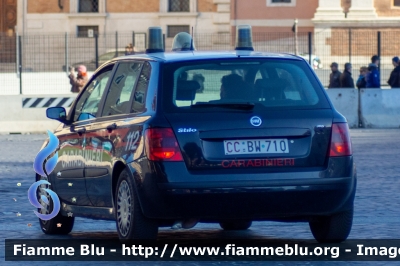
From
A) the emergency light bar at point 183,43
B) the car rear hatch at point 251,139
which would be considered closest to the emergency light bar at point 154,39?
the emergency light bar at point 183,43

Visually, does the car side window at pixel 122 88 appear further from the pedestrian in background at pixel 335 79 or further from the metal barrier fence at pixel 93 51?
the metal barrier fence at pixel 93 51

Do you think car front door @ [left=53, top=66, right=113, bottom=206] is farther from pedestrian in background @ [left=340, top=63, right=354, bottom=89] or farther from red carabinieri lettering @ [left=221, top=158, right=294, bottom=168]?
pedestrian in background @ [left=340, top=63, right=354, bottom=89]

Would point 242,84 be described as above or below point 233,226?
above

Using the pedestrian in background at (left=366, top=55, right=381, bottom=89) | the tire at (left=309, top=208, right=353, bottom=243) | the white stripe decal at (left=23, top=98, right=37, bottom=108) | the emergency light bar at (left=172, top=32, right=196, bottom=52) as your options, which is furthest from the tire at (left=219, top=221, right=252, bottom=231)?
the pedestrian in background at (left=366, top=55, right=381, bottom=89)

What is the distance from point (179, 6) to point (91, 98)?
1786 inches

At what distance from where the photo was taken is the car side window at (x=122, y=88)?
8500mm

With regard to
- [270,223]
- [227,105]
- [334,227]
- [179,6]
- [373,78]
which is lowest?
[270,223]

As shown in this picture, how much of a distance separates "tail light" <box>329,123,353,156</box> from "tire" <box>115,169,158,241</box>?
1384mm

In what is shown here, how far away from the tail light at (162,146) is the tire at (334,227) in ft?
4.30

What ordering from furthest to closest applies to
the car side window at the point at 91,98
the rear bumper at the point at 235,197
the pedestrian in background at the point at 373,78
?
the pedestrian in background at the point at 373,78
the car side window at the point at 91,98
the rear bumper at the point at 235,197

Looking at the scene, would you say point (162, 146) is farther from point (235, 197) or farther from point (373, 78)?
point (373, 78)

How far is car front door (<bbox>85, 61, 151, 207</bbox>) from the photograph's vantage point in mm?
8086

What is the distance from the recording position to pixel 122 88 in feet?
28.5
